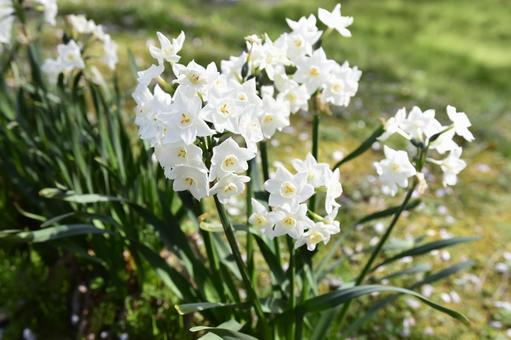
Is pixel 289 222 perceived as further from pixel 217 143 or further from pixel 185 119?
pixel 185 119

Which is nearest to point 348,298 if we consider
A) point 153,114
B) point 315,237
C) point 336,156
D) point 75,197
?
point 315,237

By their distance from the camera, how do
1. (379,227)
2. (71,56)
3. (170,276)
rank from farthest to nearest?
(379,227), (71,56), (170,276)

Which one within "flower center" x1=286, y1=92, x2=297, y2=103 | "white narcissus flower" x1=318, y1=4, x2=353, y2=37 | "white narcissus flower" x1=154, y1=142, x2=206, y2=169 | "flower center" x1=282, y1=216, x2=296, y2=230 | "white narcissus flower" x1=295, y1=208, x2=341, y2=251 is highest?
"white narcissus flower" x1=318, y1=4, x2=353, y2=37

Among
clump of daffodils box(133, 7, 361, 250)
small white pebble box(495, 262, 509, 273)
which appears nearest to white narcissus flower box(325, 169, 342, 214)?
clump of daffodils box(133, 7, 361, 250)

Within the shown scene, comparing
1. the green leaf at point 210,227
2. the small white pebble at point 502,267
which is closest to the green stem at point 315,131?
the green leaf at point 210,227

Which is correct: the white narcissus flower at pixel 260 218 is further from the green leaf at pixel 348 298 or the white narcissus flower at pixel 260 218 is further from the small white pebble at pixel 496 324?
the small white pebble at pixel 496 324

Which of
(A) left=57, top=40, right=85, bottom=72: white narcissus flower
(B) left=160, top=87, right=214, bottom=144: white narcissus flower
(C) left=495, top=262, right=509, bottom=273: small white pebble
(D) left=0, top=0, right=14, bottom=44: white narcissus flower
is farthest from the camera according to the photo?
(C) left=495, top=262, right=509, bottom=273: small white pebble

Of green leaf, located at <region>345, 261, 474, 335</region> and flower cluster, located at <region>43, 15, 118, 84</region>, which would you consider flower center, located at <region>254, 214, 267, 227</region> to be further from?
flower cluster, located at <region>43, 15, 118, 84</region>
